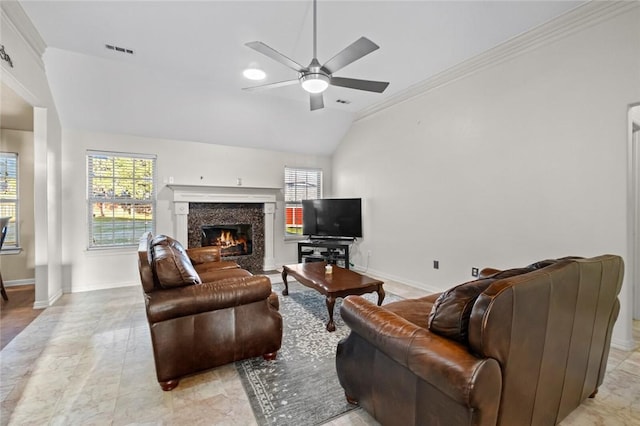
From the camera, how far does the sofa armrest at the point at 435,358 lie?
1074mm

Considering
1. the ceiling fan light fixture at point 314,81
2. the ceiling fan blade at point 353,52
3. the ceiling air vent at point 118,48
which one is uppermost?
the ceiling air vent at point 118,48

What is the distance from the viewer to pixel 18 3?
2617 millimetres

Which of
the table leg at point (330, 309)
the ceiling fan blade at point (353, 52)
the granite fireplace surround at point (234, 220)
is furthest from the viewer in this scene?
the granite fireplace surround at point (234, 220)

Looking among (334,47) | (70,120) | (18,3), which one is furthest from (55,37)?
(334,47)

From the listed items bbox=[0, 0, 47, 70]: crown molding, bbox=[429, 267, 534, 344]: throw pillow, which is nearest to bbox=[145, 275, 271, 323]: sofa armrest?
bbox=[429, 267, 534, 344]: throw pillow

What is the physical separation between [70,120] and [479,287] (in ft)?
18.7

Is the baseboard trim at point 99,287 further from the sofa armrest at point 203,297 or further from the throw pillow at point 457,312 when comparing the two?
the throw pillow at point 457,312

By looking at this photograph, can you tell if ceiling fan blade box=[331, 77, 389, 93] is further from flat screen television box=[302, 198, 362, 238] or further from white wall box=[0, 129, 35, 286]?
white wall box=[0, 129, 35, 286]

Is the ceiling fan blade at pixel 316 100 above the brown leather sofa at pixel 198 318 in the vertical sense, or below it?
above

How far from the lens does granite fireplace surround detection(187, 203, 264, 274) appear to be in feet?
17.1

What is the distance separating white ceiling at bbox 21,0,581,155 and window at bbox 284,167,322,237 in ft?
4.21

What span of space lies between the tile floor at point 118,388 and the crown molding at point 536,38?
3.15 metres

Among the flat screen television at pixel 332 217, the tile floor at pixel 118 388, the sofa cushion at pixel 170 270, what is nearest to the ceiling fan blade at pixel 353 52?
the sofa cushion at pixel 170 270

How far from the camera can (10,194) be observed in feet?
15.2
